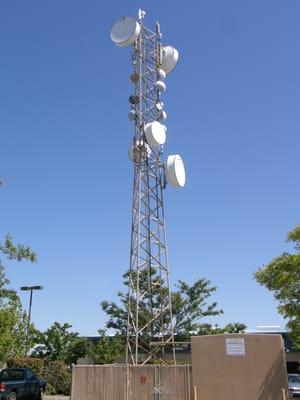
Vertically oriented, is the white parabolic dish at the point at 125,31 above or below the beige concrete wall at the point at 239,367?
above

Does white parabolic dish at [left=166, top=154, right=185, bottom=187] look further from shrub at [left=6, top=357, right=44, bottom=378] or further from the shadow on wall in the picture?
shrub at [left=6, top=357, right=44, bottom=378]

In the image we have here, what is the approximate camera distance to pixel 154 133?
69.1ft

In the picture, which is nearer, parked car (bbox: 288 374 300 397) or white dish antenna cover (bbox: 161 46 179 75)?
parked car (bbox: 288 374 300 397)

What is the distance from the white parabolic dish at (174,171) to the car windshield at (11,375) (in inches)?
387

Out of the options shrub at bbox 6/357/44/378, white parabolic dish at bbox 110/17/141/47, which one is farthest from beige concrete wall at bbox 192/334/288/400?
shrub at bbox 6/357/44/378

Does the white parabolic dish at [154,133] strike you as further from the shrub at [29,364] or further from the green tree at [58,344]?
the green tree at [58,344]

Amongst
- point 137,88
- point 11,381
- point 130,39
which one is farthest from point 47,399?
point 130,39

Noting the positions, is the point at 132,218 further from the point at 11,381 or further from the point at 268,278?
the point at 11,381

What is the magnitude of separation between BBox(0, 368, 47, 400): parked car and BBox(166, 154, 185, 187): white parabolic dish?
32.2 ft

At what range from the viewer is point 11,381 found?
19172 millimetres

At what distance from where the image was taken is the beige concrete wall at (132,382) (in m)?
15.3

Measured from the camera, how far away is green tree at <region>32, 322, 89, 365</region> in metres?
39.2

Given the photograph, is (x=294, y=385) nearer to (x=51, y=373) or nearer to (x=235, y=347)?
Result: (x=235, y=347)

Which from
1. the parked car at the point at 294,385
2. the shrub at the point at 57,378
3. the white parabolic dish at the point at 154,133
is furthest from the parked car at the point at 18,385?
the parked car at the point at 294,385
